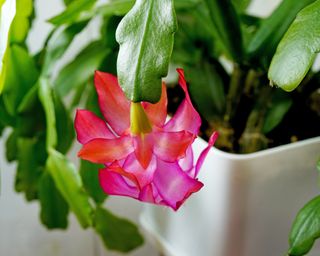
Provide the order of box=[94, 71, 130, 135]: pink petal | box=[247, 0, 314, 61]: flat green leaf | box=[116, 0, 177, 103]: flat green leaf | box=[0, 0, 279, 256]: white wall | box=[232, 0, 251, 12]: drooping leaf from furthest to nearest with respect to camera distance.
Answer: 1. box=[0, 0, 279, 256]: white wall
2. box=[232, 0, 251, 12]: drooping leaf
3. box=[247, 0, 314, 61]: flat green leaf
4. box=[94, 71, 130, 135]: pink petal
5. box=[116, 0, 177, 103]: flat green leaf

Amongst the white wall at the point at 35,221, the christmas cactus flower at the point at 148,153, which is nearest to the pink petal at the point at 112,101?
the christmas cactus flower at the point at 148,153

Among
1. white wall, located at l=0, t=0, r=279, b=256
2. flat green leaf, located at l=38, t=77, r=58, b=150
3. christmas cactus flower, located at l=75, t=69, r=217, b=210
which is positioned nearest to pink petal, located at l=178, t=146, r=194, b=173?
christmas cactus flower, located at l=75, t=69, r=217, b=210

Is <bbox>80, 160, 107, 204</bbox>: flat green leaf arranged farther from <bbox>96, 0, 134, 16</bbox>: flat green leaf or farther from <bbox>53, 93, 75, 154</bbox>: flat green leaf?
<bbox>96, 0, 134, 16</bbox>: flat green leaf

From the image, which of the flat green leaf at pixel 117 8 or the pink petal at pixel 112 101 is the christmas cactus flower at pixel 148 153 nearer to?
the pink petal at pixel 112 101

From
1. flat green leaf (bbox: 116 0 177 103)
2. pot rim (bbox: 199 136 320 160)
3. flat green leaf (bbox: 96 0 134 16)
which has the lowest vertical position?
pot rim (bbox: 199 136 320 160)

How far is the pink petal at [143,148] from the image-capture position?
0.50m

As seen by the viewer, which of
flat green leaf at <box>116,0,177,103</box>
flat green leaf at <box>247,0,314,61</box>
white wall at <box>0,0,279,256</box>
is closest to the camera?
flat green leaf at <box>116,0,177,103</box>

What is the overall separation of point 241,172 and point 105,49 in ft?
0.97

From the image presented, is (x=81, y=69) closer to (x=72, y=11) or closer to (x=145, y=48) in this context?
(x=72, y=11)

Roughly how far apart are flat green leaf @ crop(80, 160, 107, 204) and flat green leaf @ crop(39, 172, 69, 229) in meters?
0.05

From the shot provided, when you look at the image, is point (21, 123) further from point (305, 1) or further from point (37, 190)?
point (305, 1)

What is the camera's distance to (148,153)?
0.51m

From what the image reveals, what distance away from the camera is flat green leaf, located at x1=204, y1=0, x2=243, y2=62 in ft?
2.19

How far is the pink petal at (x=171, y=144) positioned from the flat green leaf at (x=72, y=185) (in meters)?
0.17
